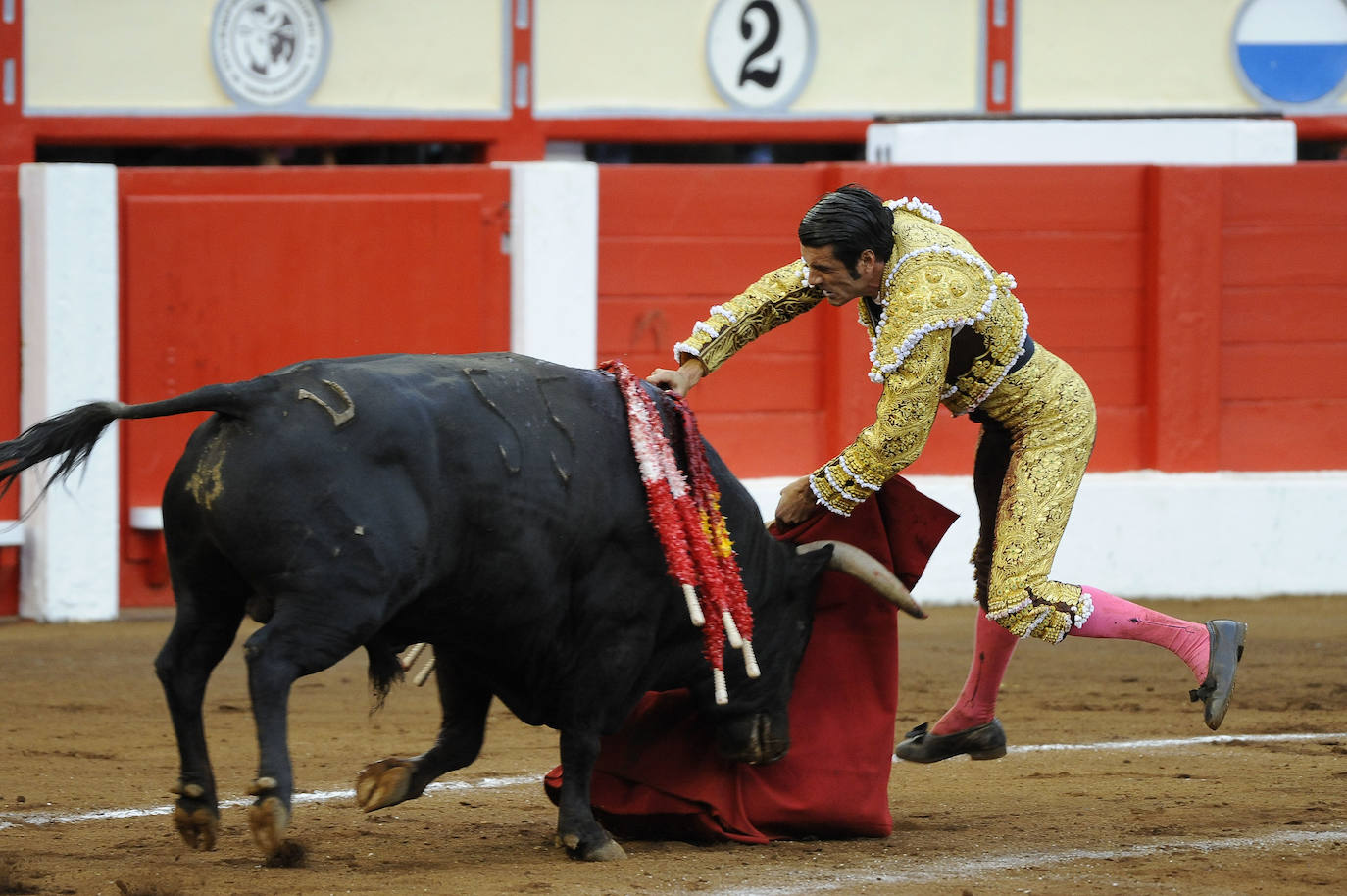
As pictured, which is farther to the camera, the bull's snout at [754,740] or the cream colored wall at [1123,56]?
the cream colored wall at [1123,56]

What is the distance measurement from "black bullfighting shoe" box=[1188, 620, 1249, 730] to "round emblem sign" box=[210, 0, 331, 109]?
7410 mm

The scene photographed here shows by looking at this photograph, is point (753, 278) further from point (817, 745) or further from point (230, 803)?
point (230, 803)

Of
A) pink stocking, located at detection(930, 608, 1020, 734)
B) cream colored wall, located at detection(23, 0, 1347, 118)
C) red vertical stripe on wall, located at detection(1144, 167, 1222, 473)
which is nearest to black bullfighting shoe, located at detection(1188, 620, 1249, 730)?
pink stocking, located at detection(930, 608, 1020, 734)

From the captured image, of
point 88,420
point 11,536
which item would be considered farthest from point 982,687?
point 11,536

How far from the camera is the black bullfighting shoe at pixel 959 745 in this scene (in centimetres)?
496

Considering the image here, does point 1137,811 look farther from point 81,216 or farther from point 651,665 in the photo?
point 81,216

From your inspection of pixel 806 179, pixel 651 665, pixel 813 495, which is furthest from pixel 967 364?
pixel 806 179

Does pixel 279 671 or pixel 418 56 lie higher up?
pixel 418 56

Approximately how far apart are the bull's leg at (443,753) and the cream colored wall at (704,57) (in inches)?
282

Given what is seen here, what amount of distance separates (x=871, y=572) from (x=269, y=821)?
1.50 m

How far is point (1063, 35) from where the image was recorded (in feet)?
38.6

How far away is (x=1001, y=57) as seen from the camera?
11.7m

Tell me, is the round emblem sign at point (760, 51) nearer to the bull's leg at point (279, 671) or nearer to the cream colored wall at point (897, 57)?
the cream colored wall at point (897, 57)

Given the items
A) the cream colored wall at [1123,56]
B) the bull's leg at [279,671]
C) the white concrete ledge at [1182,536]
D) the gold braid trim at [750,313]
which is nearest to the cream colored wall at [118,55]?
the white concrete ledge at [1182,536]
